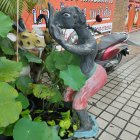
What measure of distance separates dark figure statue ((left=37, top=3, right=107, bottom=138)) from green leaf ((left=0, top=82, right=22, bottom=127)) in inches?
23.7

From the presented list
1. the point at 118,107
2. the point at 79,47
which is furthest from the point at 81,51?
the point at 118,107

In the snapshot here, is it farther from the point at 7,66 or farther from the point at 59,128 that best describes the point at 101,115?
the point at 7,66

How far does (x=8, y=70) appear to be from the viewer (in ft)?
5.58

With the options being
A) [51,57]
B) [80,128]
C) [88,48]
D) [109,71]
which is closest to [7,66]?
[51,57]

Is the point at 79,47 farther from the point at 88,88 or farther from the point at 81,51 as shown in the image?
the point at 88,88

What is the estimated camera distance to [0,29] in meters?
1.76

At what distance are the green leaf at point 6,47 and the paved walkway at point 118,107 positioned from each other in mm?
1311

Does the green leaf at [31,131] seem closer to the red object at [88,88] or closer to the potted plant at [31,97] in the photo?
the potted plant at [31,97]

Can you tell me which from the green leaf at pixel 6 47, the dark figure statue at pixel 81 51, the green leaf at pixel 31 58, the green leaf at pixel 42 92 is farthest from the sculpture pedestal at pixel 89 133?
the green leaf at pixel 6 47

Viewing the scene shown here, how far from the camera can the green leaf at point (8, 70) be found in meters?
1.66

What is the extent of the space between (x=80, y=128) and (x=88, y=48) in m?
0.87

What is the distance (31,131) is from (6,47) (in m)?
0.88

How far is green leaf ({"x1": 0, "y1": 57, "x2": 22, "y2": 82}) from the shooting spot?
1.66 meters

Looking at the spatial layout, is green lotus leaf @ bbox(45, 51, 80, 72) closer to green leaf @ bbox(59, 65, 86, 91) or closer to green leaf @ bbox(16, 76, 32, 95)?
green leaf @ bbox(59, 65, 86, 91)
